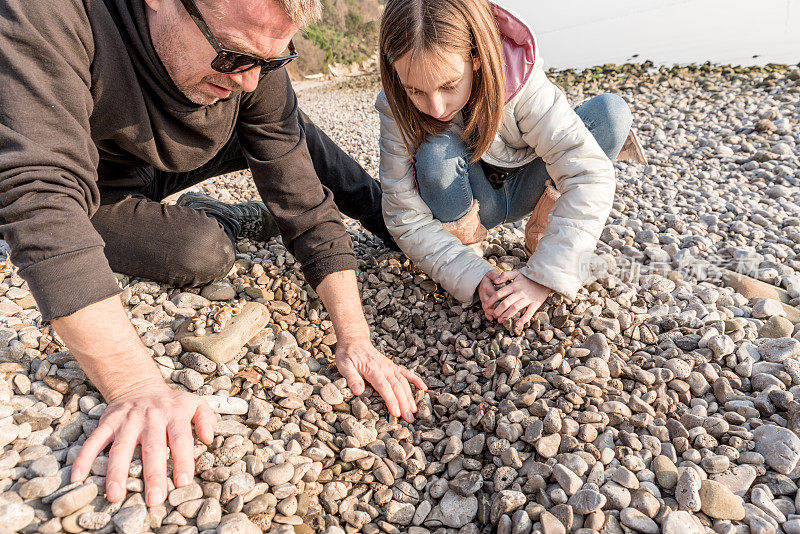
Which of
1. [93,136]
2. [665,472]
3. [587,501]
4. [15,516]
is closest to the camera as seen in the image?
[15,516]

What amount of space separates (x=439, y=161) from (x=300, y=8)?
121 centimetres

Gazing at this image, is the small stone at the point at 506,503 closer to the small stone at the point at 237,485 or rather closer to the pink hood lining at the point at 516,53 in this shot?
the small stone at the point at 237,485

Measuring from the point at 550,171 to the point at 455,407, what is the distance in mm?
1364

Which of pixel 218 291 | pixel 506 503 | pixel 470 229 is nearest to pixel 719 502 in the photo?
pixel 506 503

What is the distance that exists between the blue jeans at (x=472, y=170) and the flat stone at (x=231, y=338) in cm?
116

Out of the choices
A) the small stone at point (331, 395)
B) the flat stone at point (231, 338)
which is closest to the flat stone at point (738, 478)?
the small stone at point (331, 395)

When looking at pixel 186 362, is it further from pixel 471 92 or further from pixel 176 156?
pixel 471 92

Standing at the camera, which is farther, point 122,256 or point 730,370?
point 122,256

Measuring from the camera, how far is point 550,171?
9.30 ft

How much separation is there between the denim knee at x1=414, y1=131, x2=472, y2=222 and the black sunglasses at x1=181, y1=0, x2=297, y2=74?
1.02 metres

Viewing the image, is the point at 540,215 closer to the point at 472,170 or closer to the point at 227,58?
the point at 472,170

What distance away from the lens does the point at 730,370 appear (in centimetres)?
229

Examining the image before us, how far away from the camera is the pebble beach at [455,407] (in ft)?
5.66

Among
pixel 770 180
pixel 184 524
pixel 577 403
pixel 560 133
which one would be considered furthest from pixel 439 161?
pixel 770 180
